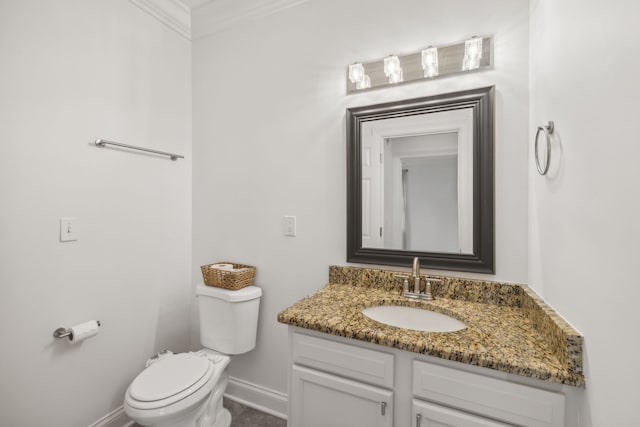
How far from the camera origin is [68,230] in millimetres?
1470

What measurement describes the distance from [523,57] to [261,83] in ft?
4.59

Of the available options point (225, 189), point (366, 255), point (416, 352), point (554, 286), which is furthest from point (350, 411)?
point (225, 189)

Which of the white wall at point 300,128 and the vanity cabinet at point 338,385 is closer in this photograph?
the vanity cabinet at point 338,385

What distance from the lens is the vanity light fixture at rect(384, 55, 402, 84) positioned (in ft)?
4.83

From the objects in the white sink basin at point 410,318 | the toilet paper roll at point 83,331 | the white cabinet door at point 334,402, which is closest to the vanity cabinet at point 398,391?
the white cabinet door at point 334,402

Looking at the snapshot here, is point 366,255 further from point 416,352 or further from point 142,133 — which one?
point 142,133

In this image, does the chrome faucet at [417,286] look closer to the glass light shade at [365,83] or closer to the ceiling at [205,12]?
the glass light shade at [365,83]

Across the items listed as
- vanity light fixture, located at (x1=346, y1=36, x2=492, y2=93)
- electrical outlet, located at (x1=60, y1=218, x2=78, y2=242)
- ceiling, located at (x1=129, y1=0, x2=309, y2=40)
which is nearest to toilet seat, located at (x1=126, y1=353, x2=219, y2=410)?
electrical outlet, located at (x1=60, y1=218, x2=78, y2=242)

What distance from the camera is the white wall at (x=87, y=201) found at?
1299 millimetres

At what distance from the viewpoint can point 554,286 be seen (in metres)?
1.00

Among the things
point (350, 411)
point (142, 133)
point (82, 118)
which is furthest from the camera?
point (142, 133)

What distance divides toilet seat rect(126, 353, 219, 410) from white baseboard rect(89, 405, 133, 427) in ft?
1.54

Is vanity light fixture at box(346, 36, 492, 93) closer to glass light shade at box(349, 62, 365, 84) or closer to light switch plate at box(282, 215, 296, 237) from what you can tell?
glass light shade at box(349, 62, 365, 84)

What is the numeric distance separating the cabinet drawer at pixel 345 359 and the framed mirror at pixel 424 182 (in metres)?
0.56
